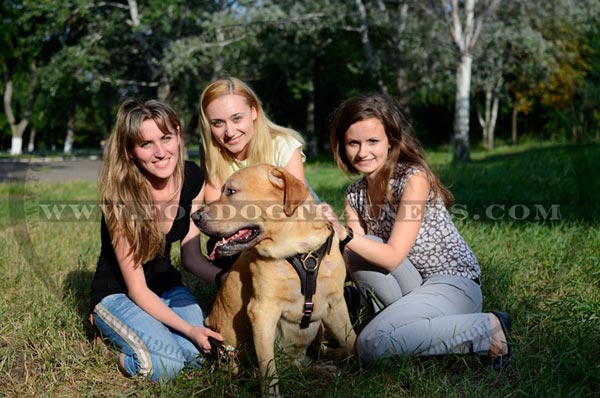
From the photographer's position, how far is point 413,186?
10.9ft

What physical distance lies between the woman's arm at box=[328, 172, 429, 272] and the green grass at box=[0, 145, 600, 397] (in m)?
0.62

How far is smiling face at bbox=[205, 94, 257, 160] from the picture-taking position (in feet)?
12.1

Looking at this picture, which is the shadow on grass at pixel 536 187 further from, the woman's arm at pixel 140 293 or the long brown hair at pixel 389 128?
the woman's arm at pixel 140 293

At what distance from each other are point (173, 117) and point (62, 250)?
284 centimetres

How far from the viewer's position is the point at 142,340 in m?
3.16

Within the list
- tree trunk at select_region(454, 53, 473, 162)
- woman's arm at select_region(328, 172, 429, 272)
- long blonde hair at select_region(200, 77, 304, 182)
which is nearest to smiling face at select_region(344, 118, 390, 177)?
woman's arm at select_region(328, 172, 429, 272)

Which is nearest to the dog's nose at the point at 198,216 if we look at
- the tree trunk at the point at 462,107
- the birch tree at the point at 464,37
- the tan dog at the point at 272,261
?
the tan dog at the point at 272,261

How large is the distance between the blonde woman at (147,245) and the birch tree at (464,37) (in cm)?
1289

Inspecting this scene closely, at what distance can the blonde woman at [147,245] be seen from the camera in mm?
3191

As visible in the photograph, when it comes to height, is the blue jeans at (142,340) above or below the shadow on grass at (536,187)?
below

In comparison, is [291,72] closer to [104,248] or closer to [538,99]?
[538,99]

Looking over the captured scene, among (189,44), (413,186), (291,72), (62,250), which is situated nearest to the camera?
(413,186)

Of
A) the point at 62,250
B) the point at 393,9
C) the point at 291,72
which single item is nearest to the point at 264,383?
the point at 62,250

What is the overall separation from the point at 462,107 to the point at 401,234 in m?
13.2
